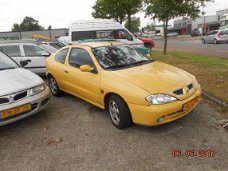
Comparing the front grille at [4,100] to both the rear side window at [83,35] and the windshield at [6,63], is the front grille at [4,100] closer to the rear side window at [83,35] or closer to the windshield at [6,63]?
the windshield at [6,63]

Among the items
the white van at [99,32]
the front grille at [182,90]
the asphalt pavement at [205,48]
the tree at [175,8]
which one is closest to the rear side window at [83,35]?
the white van at [99,32]

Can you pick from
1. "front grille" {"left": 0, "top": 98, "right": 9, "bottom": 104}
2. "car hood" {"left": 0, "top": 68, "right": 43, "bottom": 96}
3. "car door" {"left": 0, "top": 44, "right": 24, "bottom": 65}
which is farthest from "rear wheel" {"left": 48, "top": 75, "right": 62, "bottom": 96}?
"car door" {"left": 0, "top": 44, "right": 24, "bottom": 65}

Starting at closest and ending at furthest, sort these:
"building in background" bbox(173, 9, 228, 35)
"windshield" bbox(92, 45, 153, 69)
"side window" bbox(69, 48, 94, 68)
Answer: "windshield" bbox(92, 45, 153, 69) < "side window" bbox(69, 48, 94, 68) < "building in background" bbox(173, 9, 228, 35)

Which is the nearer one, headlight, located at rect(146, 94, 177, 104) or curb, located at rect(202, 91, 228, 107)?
headlight, located at rect(146, 94, 177, 104)

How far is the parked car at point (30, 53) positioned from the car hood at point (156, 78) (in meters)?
4.99

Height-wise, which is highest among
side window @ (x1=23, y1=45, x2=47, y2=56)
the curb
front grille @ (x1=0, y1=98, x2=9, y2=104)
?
side window @ (x1=23, y1=45, x2=47, y2=56)

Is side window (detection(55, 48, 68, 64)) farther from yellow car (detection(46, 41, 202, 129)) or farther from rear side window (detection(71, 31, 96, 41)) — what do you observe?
rear side window (detection(71, 31, 96, 41))

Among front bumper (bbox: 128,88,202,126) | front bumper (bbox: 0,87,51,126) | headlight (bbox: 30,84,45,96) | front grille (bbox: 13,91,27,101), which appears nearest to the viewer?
front bumper (bbox: 128,88,202,126)

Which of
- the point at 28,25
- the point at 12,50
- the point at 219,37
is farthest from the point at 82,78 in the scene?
the point at 28,25

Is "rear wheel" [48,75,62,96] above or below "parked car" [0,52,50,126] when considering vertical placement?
below

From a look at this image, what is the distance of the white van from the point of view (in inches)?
492

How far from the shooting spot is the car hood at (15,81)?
4230mm

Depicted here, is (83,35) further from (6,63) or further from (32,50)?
(6,63)

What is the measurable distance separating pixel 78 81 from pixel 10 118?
61.7 inches
